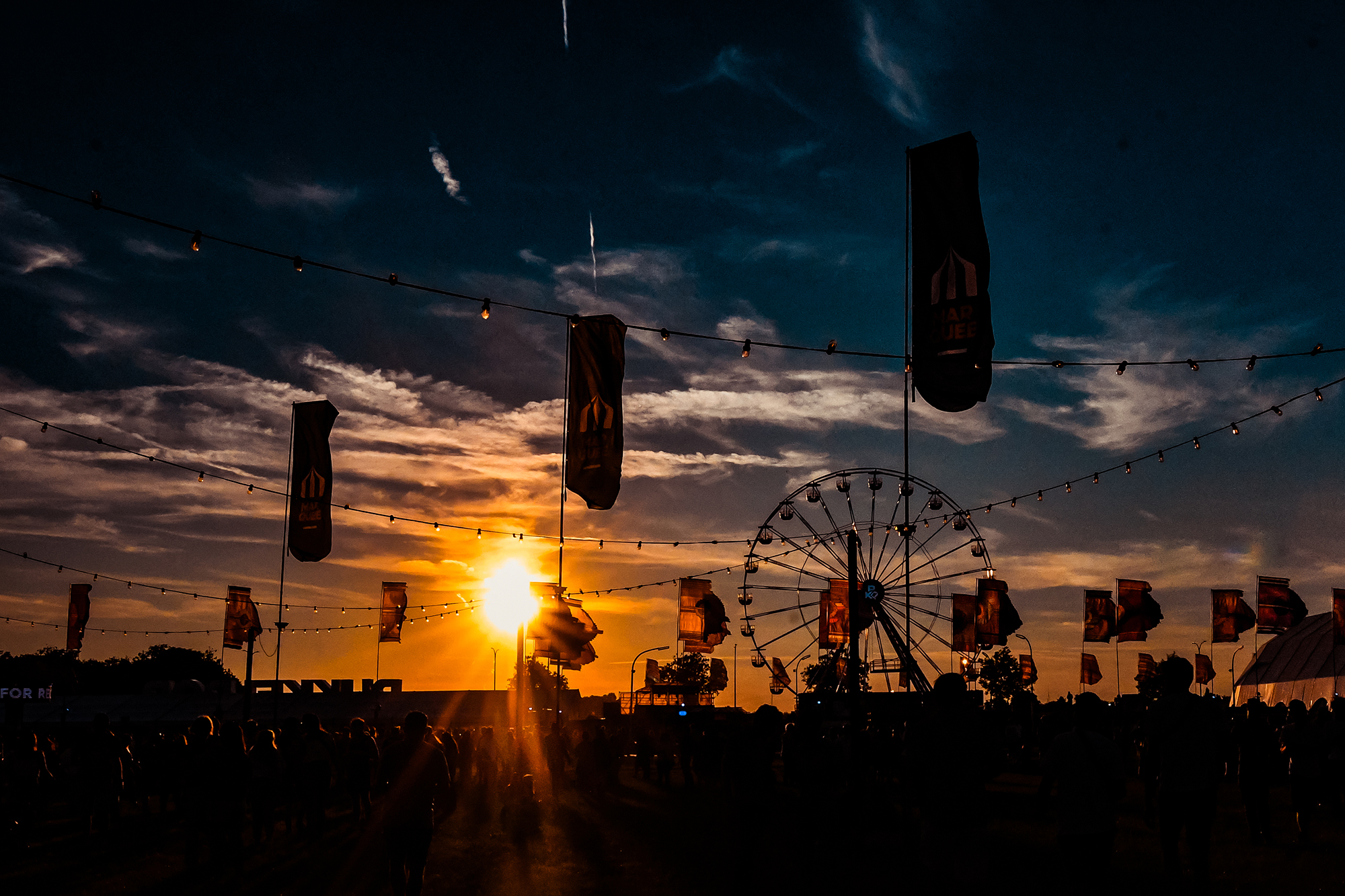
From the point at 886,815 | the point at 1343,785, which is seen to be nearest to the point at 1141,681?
the point at 1343,785

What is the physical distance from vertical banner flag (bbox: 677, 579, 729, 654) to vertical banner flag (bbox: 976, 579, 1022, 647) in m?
11.3

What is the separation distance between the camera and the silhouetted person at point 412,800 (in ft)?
34.0

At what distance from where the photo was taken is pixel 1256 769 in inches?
611

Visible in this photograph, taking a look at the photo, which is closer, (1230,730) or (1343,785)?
(1230,730)

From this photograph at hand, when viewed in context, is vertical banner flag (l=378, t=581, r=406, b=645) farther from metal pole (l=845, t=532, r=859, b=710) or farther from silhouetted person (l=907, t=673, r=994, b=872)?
silhouetted person (l=907, t=673, r=994, b=872)

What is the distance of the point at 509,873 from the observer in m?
14.8

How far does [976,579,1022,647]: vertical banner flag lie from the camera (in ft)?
162

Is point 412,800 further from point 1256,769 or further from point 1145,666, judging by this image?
point 1145,666

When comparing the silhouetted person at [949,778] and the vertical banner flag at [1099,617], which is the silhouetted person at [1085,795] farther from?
the vertical banner flag at [1099,617]

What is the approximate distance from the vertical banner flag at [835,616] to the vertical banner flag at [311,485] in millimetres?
25307

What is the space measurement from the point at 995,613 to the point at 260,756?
38146 mm

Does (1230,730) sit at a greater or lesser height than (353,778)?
greater

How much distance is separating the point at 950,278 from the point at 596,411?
6.62m

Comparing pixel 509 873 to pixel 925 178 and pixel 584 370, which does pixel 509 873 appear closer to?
pixel 584 370
